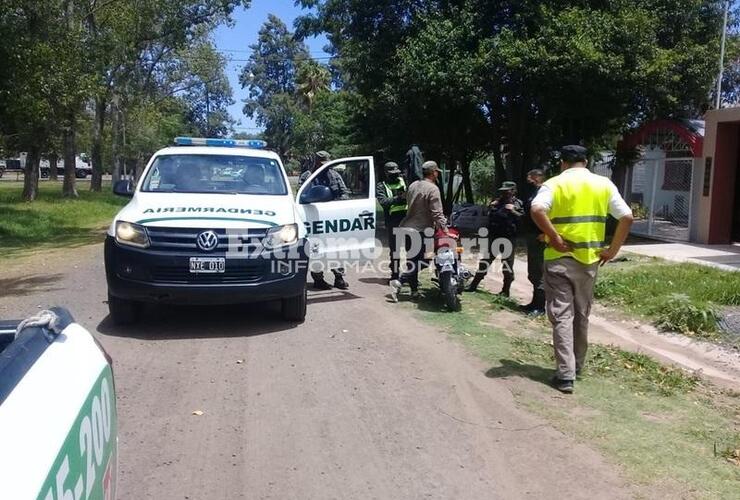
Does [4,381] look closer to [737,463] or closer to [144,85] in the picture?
[737,463]

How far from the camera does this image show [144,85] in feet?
131

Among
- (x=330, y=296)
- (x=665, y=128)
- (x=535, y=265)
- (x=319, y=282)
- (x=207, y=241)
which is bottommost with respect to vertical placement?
(x=330, y=296)

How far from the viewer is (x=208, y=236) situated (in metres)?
6.63

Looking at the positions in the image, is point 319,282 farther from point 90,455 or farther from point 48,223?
point 48,223

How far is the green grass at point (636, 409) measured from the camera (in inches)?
166

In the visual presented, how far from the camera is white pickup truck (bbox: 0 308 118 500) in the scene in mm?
1510

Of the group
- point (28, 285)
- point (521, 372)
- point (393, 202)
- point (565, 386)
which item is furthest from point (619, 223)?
point (28, 285)

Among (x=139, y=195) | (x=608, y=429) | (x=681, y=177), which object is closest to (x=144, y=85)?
(x=681, y=177)

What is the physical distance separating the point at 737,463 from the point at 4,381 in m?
4.31

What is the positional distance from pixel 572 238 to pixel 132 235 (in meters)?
4.10

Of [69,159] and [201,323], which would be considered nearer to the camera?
[201,323]

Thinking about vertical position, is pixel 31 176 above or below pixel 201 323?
above

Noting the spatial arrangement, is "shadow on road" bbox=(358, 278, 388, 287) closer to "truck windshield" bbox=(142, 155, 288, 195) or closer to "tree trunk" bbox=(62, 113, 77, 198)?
"truck windshield" bbox=(142, 155, 288, 195)

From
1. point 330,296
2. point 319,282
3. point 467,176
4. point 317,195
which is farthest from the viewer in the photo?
point 467,176
